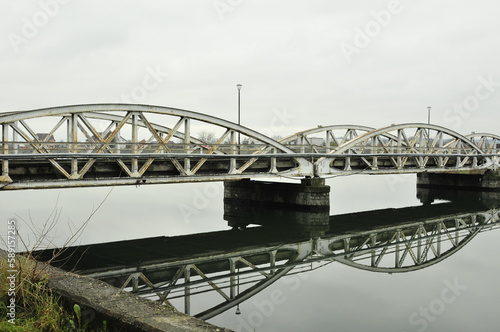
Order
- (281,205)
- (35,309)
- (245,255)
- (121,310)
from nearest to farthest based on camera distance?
(121,310)
(35,309)
(245,255)
(281,205)

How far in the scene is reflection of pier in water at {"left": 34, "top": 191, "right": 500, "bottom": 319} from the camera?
47.4 ft

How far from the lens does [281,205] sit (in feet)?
97.7

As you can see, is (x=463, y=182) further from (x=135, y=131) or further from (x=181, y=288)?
(x=181, y=288)

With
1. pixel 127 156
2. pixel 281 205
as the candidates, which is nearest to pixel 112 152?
pixel 127 156

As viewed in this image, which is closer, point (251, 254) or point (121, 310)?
point (121, 310)

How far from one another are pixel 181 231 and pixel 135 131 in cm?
639

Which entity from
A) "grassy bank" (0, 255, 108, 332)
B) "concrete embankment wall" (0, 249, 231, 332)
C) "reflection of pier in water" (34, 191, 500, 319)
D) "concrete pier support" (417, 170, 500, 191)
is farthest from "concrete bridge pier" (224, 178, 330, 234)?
"concrete pier support" (417, 170, 500, 191)

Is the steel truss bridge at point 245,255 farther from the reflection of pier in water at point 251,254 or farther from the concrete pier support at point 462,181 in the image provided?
the concrete pier support at point 462,181

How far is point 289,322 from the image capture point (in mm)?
11359

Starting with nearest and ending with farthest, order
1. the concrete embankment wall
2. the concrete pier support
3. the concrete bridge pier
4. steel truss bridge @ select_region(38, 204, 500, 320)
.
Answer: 1. the concrete embankment wall
2. steel truss bridge @ select_region(38, 204, 500, 320)
3. the concrete bridge pier
4. the concrete pier support

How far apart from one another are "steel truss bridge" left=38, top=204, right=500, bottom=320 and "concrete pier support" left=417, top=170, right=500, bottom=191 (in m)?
17.4

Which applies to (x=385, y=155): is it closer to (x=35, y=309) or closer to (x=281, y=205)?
(x=281, y=205)

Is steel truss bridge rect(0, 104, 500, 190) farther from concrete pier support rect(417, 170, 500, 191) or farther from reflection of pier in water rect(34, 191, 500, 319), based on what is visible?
concrete pier support rect(417, 170, 500, 191)

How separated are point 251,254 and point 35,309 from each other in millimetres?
13188
